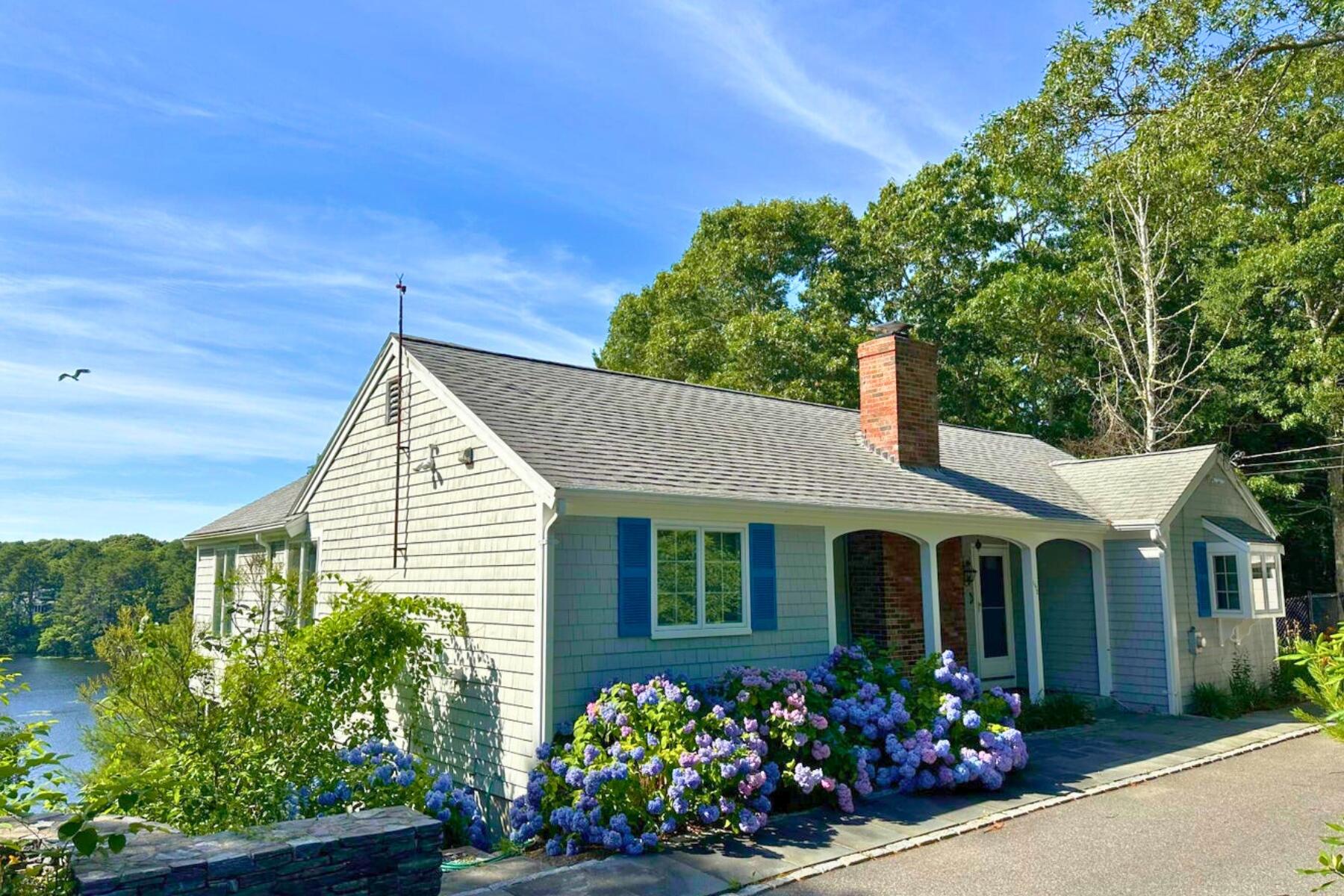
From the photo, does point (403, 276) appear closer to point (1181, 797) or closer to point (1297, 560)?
point (1181, 797)

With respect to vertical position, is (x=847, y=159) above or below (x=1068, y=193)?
below

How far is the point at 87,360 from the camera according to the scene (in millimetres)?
9734

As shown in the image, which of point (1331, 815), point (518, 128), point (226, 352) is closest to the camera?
point (1331, 815)

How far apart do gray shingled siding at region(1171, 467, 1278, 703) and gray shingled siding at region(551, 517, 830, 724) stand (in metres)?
6.97

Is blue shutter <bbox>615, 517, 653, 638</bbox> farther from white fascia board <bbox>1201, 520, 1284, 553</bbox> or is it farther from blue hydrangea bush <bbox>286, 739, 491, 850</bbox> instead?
white fascia board <bbox>1201, 520, 1284, 553</bbox>

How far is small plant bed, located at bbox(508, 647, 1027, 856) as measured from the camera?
270 inches

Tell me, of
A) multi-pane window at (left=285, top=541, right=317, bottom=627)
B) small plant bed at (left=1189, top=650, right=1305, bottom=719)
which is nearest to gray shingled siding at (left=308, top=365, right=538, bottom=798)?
multi-pane window at (left=285, top=541, right=317, bottom=627)

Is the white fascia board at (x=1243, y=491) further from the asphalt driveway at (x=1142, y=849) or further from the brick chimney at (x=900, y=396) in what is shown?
the asphalt driveway at (x=1142, y=849)

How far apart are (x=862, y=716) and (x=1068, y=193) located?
1950 centimetres

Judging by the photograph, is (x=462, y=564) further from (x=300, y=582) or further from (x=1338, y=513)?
(x=1338, y=513)

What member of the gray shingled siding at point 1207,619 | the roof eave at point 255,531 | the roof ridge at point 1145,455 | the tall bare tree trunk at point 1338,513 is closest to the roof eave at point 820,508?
the gray shingled siding at point 1207,619

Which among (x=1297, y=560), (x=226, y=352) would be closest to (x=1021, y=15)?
(x=226, y=352)

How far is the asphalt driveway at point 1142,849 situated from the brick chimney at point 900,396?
5.56 m

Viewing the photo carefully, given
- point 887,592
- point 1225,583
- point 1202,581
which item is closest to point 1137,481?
point 1202,581
